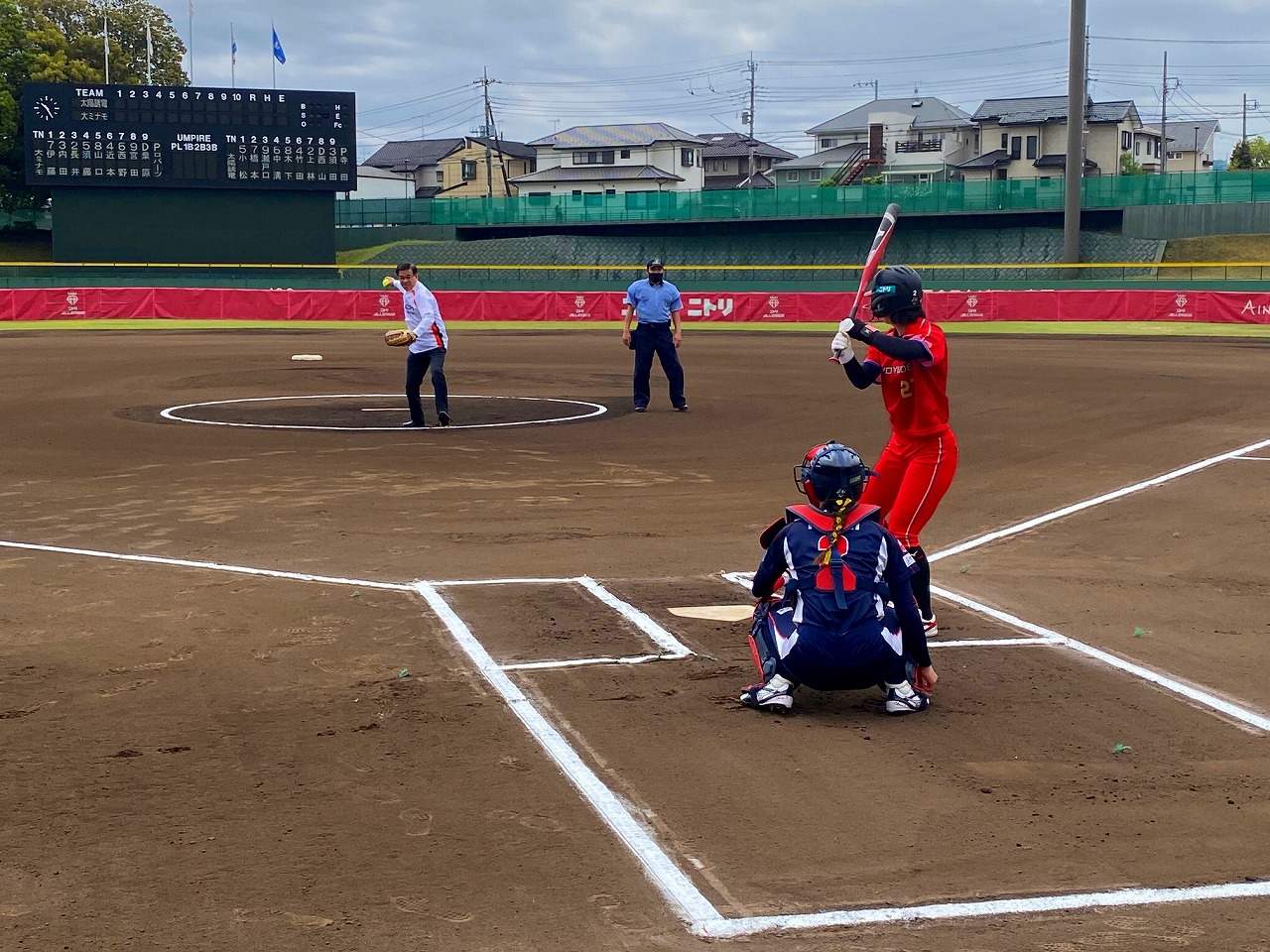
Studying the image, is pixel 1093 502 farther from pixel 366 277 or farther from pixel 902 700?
pixel 366 277

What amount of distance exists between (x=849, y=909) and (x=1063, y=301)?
3810cm

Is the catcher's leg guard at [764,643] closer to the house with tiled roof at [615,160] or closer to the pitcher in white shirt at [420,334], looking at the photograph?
the pitcher in white shirt at [420,334]

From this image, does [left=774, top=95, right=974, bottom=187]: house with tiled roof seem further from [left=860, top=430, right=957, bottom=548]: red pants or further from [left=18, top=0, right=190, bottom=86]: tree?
[left=860, top=430, right=957, bottom=548]: red pants

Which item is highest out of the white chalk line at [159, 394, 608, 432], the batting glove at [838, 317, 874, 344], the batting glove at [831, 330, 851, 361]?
the batting glove at [838, 317, 874, 344]

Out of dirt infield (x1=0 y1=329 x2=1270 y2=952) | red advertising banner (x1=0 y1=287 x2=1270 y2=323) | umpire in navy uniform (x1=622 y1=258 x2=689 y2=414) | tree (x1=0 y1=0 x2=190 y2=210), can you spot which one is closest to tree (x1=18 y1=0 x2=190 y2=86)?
tree (x1=0 y1=0 x2=190 y2=210)

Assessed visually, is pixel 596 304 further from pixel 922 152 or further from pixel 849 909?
pixel 922 152

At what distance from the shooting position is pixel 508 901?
4480 millimetres

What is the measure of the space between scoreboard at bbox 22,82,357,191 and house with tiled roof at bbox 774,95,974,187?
165 feet

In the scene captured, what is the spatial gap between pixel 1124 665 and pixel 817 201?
194 feet

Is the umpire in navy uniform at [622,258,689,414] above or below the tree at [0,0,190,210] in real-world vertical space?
below

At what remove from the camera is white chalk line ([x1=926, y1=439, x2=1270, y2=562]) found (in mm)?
10695

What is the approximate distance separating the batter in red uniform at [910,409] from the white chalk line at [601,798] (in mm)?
2479

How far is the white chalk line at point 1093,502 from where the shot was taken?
10.7 m

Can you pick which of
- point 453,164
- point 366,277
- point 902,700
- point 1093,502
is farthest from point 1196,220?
point 453,164
